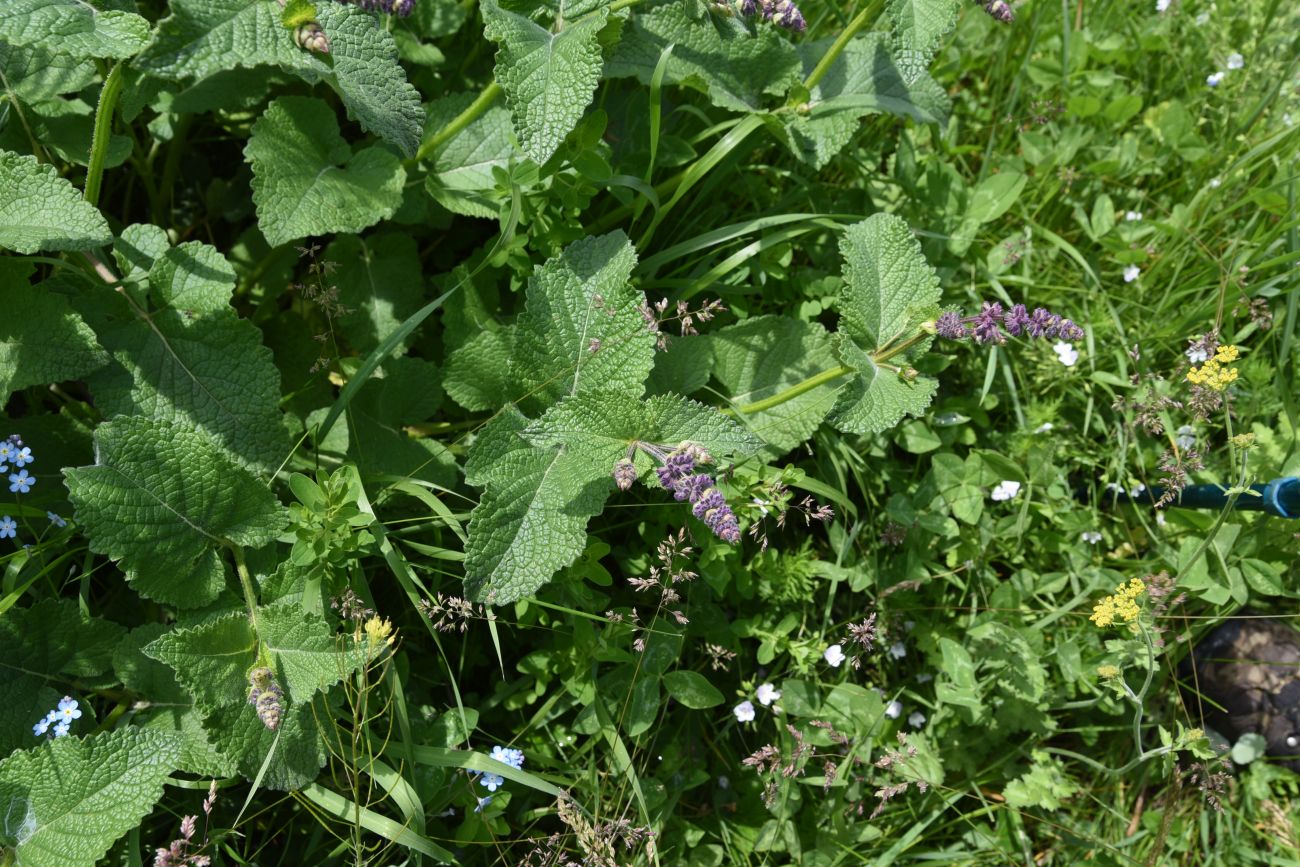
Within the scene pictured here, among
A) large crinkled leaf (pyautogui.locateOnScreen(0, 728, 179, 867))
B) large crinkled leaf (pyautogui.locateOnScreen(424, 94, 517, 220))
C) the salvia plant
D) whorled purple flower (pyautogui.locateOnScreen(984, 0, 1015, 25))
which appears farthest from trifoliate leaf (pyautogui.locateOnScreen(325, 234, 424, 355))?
whorled purple flower (pyautogui.locateOnScreen(984, 0, 1015, 25))

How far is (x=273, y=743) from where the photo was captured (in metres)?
2.51

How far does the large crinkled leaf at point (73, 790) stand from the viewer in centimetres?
237

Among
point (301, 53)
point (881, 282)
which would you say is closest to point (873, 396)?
point (881, 282)

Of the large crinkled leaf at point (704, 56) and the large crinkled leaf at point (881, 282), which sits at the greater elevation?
the large crinkled leaf at point (704, 56)

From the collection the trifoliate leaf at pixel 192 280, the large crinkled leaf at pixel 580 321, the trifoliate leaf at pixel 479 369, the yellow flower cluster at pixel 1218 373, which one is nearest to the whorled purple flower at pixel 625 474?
the large crinkled leaf at pixel 580 321

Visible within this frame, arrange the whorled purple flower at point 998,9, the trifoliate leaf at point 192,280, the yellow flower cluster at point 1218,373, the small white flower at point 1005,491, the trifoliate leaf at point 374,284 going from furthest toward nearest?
1. the small white flower at point 1005,491
2. the trifoliate leaf at point 374,284
3. the yellow flower cluster at point 1218,373
4. the trifoliate leaf at point 192,280
5. the whorled purple flower at point 998,9

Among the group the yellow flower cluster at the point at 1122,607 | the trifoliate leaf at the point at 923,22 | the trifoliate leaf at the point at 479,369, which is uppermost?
the trifoliate leaf at the point at 923,22

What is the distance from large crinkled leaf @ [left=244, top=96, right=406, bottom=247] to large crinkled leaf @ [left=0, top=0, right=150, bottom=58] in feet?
1.64

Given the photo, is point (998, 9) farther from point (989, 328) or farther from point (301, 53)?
point (301, 53)

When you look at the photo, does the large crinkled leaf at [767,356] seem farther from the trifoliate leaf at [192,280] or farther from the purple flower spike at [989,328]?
the trifoliate leaf at [192,280]

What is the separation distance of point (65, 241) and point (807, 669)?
7.55ft

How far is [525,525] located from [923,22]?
161cm

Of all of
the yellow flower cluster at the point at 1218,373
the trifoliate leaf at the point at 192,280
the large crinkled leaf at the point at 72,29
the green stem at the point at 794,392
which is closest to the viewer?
the large crinkled leaf at the point at 72,29

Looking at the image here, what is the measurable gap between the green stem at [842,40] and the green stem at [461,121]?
903 mm
